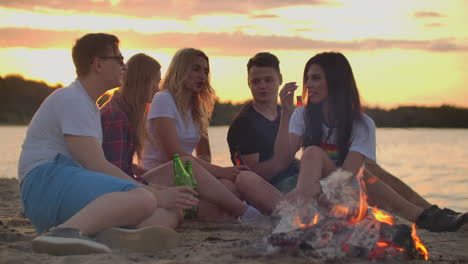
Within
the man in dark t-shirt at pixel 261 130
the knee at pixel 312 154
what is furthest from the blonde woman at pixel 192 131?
the knee at pixel 312 154

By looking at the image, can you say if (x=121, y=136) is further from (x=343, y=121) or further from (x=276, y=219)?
(x=343, y=121)

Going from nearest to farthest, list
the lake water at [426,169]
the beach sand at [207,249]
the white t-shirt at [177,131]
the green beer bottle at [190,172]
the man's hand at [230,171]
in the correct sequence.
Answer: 1. the beach sand at [207,249]
2. the green beer bottle at [190,172]
3. the man's hand at [230,171]
4. the white t-shirt at [177,131]
5. the lake water at [426,169]

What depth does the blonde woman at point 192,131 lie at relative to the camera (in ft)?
17.8

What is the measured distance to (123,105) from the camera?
5.20 meters

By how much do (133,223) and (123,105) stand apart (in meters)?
1.48

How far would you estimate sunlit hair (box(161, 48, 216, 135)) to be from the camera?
5805mm

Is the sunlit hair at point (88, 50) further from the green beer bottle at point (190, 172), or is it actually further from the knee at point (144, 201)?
the green beer bottle at point (190, 172)

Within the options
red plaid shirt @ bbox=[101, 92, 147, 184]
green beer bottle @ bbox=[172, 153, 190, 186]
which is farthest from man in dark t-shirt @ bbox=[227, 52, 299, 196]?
red plaid shirt @ bbox=[101, 92, 147, 184]

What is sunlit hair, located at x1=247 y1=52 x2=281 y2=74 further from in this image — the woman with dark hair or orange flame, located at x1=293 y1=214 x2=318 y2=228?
orange flame, located at x1=293 y1=214 x2=318 y2=228

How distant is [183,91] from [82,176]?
7.04 ft

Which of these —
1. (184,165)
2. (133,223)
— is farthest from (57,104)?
(184,165)

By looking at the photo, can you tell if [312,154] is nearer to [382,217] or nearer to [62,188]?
[382,217]

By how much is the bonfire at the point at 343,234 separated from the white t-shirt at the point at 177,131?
2.20 m

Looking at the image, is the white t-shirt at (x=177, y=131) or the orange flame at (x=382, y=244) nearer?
the orange flame at (x=382, y=244)
